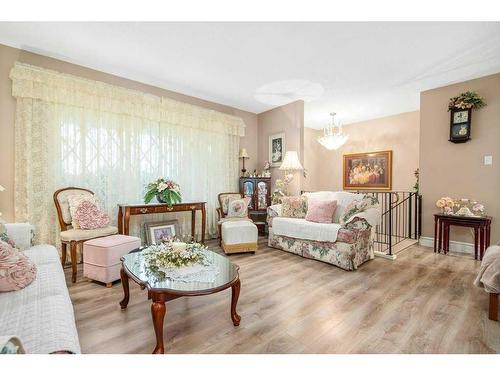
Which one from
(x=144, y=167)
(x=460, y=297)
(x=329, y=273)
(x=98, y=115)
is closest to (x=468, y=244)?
(x=460, y=297)

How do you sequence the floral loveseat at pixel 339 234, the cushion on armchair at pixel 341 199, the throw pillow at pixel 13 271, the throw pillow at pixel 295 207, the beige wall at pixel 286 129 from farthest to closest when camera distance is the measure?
the beige wall at pixel 286 129 < the throw pillow at pixel 295 207 < the cushion on armchair at pixel 341 199 < the floral loveseat at pixel 339 234 < the throw pillow at pixel 13 271

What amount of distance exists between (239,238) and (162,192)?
1296 millimetres

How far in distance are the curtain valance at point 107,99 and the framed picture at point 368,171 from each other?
10.9ft

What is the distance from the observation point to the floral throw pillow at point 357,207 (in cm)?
312

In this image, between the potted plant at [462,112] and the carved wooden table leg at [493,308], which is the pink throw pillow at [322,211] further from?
the potted plant at [462,112]

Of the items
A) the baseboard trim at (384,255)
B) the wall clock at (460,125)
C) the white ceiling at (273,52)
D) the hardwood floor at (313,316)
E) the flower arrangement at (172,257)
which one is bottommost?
the hardwood floor at (313,316)

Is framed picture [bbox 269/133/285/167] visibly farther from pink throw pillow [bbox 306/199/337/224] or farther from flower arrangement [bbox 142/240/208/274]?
flower arrangement [bbox 142/240/208/274]

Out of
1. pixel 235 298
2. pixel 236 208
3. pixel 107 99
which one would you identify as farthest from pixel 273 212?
pixel 107 99

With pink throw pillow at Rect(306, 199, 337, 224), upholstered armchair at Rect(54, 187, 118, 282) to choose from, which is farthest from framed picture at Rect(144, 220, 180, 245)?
pink throw pillow at Rect(306, 199, 337, 224)

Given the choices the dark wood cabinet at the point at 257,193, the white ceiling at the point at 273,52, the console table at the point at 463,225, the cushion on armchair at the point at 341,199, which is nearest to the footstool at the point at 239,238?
the dark wood cabinet at the point at 257,193

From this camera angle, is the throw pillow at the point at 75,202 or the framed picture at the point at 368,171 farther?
the framed picture at the point at 368,171

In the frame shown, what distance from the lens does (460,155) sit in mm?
3619
